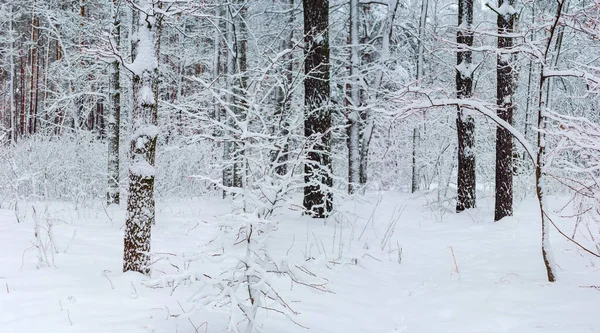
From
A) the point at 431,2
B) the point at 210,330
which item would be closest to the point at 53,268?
the point at 210,330

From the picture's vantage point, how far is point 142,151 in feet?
14.2

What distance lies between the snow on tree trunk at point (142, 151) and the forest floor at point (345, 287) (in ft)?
0.88

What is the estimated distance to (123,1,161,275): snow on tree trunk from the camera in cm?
434

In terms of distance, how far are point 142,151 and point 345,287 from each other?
102 inches

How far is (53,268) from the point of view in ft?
14.6

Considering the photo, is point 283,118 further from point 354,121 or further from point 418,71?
point 418,71

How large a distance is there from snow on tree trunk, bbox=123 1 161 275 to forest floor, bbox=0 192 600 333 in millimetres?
269

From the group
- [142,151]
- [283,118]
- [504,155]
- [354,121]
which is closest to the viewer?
[142,151]

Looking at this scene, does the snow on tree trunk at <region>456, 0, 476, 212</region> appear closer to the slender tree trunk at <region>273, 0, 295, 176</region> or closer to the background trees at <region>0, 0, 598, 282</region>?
the background trees at <region>0, 0, 598, 282</region>

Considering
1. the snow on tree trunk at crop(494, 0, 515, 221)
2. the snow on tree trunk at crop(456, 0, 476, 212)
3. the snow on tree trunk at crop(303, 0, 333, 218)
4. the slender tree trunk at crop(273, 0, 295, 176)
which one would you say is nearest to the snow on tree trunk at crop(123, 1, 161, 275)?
the slender tree trunk at crop(273, 0, 295, 176)

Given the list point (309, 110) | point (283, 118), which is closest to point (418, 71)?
point (309, 110)

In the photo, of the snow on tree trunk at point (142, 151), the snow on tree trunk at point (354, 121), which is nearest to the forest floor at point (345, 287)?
the snow on tree trunk at point (142, 151)

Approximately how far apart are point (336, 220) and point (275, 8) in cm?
964

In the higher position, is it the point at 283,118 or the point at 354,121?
the point at 354,121
